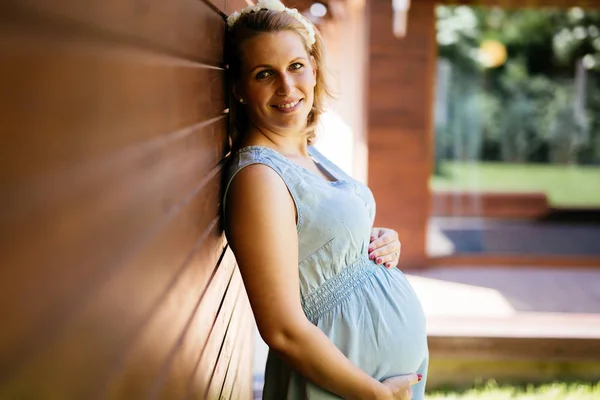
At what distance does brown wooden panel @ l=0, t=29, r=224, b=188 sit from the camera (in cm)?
46

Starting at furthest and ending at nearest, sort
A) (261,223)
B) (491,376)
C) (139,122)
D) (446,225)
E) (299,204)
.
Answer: (446,225) → (491,376) → (299,204) → (261,223) → (139,122)

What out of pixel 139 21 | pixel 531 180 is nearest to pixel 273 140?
pixel 139 21

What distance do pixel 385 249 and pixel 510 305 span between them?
4.01m

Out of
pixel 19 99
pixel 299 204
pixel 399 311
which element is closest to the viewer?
pixel 19 99

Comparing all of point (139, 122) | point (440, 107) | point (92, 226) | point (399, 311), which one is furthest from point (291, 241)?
point (440, 107)

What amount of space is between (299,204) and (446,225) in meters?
6.82

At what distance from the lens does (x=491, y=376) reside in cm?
442

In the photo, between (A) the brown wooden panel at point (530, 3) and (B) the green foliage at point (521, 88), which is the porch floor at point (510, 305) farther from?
(A) the brown wooden panel at point (530, 3)

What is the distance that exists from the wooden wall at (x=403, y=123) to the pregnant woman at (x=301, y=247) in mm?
5218

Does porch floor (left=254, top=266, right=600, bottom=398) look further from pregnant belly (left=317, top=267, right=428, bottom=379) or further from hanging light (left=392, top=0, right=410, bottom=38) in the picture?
hanging light (left=392, top=0, right=410, bottom=38)

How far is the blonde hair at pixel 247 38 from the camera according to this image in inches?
63.2

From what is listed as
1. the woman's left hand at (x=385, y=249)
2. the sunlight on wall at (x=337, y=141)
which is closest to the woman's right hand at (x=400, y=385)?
the woman's left hand at (x=385, y=249)

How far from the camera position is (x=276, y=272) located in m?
1.33

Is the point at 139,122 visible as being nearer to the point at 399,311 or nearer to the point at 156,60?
the point at 156,60
